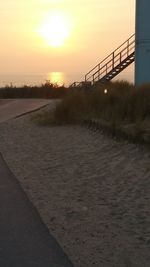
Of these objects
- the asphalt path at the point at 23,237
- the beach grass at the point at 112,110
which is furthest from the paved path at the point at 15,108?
the asphalt path at the point at 23,237

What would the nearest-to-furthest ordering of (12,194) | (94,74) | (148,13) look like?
(12,194), (148,13), (94,74)

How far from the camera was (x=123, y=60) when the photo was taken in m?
42.7

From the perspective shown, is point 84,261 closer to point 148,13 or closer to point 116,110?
point 116,110

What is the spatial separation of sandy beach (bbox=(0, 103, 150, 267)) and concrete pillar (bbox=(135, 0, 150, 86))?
14.4 meters

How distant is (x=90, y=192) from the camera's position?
12055mm

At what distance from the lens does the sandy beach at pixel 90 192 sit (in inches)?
319

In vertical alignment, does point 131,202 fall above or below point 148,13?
below

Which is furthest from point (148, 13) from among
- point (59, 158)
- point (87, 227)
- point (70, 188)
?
point (87, 227)

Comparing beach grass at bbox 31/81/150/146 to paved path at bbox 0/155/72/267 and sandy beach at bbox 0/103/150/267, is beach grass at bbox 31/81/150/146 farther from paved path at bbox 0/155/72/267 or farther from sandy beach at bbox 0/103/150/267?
paved path at bbox 0/155/72/267

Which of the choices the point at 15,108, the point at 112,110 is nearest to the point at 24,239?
the point at 112,110

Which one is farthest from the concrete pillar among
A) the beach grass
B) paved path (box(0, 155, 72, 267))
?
paved path (box(0, 155, 72, 267))

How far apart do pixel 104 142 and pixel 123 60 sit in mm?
24192

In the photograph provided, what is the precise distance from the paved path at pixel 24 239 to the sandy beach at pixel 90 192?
17 cm

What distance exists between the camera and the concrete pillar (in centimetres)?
3544
